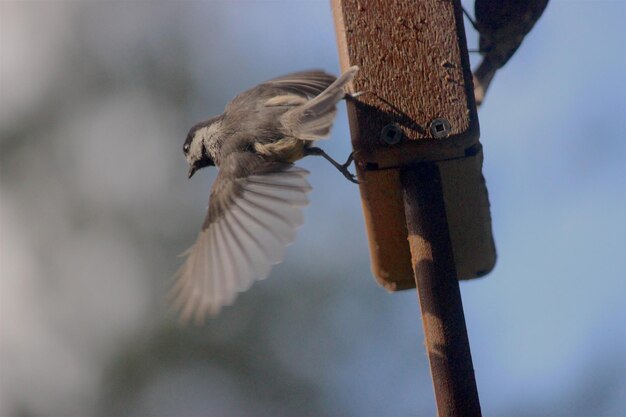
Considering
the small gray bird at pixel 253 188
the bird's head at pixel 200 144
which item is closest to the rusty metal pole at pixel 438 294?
the small gray bird at pixel 253 188

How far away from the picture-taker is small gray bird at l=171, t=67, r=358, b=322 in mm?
A: 3018

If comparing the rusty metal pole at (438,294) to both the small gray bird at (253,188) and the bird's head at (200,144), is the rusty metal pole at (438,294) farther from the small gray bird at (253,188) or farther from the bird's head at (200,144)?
the bird's head at (200,144)

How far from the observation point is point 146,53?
7.18 m

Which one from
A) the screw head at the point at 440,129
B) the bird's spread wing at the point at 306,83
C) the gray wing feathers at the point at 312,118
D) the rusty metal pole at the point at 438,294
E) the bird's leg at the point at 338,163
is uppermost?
the bird's spread wing at the point at 306,83

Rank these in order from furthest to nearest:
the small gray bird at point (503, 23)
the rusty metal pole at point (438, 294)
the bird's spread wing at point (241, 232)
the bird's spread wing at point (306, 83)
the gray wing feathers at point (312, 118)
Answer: the small gray bird at point (503, 23) < the bird's spread wing at point (306, 83) < the gray wing feathers at point (312, 118) < the bird's spread wing at point (241, 232) < the rusty metal pole at point (438, 294)

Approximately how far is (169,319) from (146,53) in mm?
1971

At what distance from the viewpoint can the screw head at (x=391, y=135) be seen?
2.82 meters

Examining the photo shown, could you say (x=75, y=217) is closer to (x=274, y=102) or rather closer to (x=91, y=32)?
(x=91, y=32)

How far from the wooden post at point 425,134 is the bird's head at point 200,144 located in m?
0.77

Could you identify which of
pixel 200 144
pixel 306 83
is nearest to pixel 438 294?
pixel 306 83

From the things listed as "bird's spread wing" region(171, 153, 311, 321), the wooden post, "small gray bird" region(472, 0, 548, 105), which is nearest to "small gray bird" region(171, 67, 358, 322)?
"bird's spread wing" region(171, 153, 311, 321)

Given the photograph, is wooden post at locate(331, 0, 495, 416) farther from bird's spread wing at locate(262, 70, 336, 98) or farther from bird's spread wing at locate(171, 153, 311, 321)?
bird's spread wing at locate(262, 70, 336, 98)

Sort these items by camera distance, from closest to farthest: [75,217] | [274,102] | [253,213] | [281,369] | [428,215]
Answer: [428,215] → [253,213] → [274,102] → [281,369] → [75,217]

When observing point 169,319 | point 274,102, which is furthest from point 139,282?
point 274,102
